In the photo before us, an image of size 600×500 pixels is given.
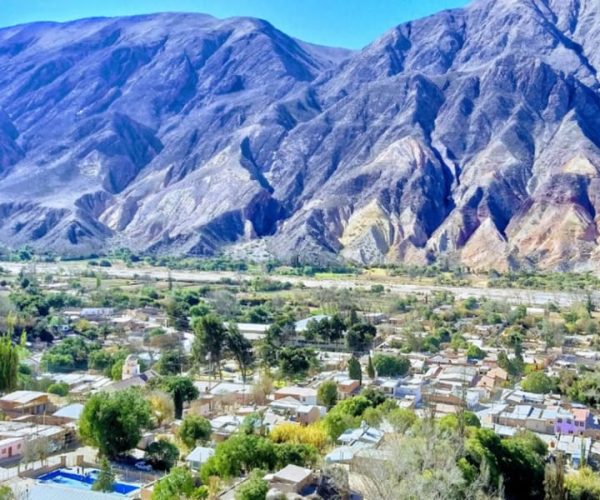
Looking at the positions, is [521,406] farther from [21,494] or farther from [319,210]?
[319,210]

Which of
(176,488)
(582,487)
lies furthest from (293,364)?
(176,488)

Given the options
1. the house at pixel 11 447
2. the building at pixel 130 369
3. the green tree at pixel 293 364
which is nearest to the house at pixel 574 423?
the green tree at pixel 293 364

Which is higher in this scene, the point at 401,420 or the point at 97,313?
the point at 401,420

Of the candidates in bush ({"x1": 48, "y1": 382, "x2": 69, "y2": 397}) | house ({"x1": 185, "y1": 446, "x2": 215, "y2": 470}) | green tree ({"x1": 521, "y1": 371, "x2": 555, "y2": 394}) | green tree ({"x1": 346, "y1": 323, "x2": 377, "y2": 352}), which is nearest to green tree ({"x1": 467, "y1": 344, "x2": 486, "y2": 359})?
green tree ({"x1": 346, "y1": 323, "x2": 377, "y2": 352})

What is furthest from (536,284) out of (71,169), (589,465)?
(71,169)

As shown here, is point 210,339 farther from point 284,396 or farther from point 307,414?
point 307,414

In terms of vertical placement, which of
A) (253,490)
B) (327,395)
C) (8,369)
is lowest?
(327,395)
